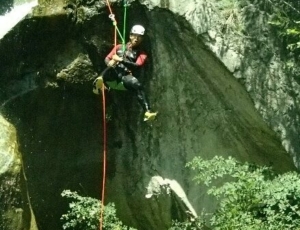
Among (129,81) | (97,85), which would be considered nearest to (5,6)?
(97,85)

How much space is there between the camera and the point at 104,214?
8.58 meters

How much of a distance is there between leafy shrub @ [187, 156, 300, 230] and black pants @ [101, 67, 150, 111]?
131cm

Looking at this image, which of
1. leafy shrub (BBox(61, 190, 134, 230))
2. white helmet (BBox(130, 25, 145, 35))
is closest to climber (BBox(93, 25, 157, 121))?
white helmet (BBox(130, 25, 145, 35))

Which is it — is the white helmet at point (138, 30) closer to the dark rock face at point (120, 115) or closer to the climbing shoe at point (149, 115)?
the dark rock face at point (120, 115)

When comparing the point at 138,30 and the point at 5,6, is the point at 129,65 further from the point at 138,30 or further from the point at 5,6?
the point at 5,6

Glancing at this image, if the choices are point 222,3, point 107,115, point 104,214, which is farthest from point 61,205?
point 222,3

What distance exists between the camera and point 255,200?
7230 millimetres

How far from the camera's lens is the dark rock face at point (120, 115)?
799cm

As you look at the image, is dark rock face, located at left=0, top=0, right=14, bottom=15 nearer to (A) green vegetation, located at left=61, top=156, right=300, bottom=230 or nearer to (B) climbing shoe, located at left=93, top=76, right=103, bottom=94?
(B) climbing shoe, located at left=93, top=76, right=103, bottom=94

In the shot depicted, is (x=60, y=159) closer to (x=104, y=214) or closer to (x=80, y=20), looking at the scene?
(x=104, y=214)

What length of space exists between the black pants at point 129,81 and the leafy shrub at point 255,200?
131 centimetres

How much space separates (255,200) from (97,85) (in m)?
2.71

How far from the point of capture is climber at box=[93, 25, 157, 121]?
7.81 meters

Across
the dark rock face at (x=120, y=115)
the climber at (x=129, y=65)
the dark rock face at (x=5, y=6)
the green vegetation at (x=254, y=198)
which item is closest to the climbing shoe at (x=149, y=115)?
the climber at (x=129, y=65)
